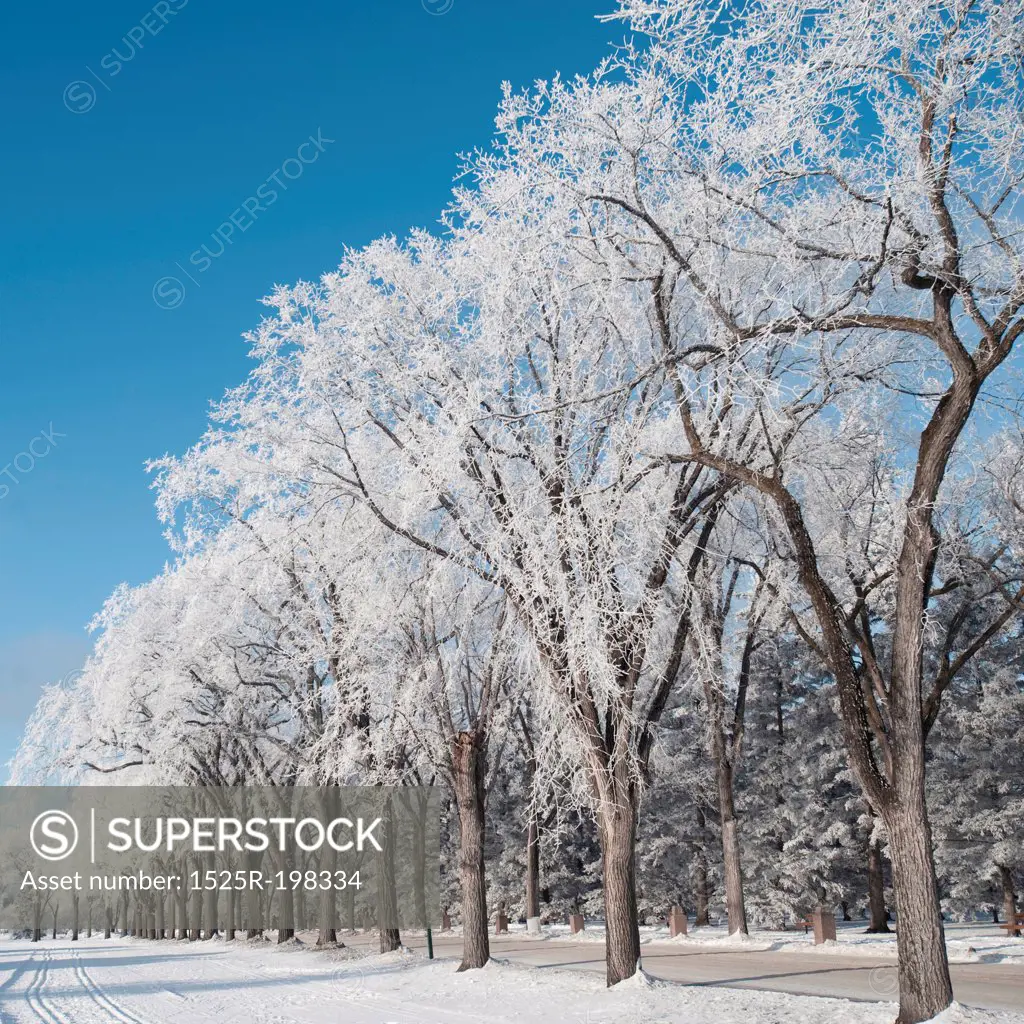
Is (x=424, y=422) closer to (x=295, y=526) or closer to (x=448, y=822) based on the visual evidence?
(x=295, y=526)

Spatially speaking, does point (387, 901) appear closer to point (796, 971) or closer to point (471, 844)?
point (471, 844)

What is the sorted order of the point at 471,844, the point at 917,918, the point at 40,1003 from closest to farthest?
the point at 917,918 → the point at 471,844 → the point at 40,1003

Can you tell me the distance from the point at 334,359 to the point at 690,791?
82.3 feet

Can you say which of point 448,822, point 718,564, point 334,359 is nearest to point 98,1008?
point 334,359

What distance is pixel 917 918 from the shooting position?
9211 mm

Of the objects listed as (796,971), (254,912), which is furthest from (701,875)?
(254,912)

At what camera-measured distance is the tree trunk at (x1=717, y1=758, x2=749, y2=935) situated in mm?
23500

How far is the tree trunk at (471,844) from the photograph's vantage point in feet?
60.0

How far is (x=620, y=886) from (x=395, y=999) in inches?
202

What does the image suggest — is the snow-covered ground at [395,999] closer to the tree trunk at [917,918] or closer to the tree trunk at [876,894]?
the tree trunk at [917,918]

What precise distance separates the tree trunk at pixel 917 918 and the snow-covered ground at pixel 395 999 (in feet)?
0.94

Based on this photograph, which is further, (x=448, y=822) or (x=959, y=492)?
(x=448, y=822)

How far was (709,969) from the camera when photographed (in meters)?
18.1
